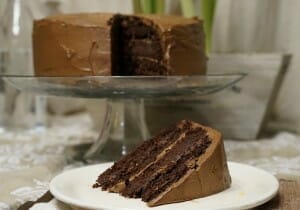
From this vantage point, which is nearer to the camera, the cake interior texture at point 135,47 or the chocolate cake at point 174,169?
the chocolate cake at point 174,169

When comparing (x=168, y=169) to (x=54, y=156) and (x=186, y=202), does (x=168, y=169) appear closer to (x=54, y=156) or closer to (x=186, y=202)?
(x=186, y=202)

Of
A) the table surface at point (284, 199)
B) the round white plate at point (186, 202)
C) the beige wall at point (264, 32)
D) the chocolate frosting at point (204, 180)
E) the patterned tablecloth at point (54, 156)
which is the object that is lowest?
the patterned tablecloth at point (54, 156)

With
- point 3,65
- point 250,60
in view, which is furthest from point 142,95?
point 3,65

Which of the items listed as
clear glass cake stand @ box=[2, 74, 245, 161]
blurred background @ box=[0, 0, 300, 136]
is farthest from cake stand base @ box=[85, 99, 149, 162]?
blurred background @ box=[0, 0, 300, 136]

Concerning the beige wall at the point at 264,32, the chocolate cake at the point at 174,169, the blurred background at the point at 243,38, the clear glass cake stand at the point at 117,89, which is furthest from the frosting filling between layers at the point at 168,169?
the beige wall at the point at 264,32

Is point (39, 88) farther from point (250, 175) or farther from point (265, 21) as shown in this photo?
point (265, 21)

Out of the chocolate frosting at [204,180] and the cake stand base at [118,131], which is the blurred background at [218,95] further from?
the chocolate frosting at [204,180]
